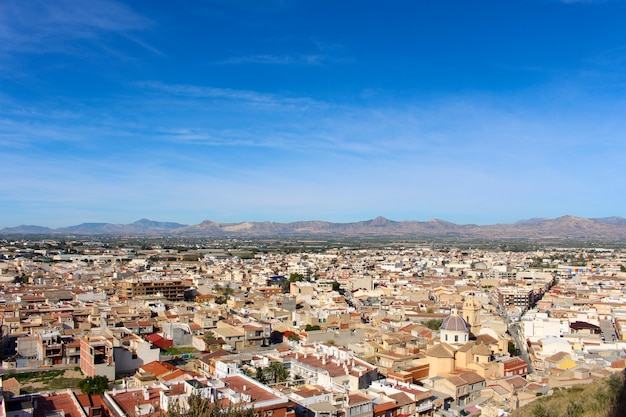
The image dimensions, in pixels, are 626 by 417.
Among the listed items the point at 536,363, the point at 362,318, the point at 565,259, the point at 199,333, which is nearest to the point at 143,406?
the point at 199,333

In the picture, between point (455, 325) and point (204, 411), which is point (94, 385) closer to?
point (204, 411)

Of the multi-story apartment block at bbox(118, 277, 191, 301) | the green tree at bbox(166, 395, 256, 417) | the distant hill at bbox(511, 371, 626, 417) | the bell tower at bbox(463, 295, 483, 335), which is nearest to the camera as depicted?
the green tree at bbox(166, 395, 256, 417)

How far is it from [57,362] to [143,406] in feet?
45.0

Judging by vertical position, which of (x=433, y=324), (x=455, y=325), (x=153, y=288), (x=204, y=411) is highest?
(x=204, y=411)

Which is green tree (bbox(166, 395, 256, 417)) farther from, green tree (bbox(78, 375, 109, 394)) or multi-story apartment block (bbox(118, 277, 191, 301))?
multi-story apartment block (bbox(118, 277, 191, 301))

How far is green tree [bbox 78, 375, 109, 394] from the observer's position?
72.8 feet

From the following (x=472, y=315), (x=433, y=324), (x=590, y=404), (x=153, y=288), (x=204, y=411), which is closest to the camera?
(x=204, y=411)

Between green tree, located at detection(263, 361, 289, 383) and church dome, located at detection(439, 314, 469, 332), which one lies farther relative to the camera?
church dome, located at detection(439, 314, 469, 332)

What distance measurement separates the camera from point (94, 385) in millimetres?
22703

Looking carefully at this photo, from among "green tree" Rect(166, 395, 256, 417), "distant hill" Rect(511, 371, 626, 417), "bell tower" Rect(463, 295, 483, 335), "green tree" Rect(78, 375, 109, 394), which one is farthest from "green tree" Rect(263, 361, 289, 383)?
"bell tower" Rect(463, 295, 483, 335)

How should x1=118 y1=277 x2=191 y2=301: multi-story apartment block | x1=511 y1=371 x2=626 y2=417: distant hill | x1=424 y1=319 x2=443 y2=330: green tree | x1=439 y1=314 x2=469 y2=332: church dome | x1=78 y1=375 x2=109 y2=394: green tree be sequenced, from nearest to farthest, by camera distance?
x1=511 y1=371 x2=626 y2=417: distant hill, x1=78 y1=375 x2=109 y2=394: green tree, x1=439 y1=314 x2=469 y2=332: church dome, x1=424 y1=319 x2=443 y2=330: green tree, x1=118 y1=277 x2=191 y2=301: multi-story apartment block

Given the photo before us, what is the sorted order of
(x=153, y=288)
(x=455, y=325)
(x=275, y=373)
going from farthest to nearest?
(x=153, y=288) < (x=455, y=325) < (x=275, y=373)

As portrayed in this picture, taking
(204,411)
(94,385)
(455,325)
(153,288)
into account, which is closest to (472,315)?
(455,325)

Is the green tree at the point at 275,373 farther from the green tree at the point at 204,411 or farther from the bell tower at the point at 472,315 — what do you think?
the bell tower at the point at 472,315
